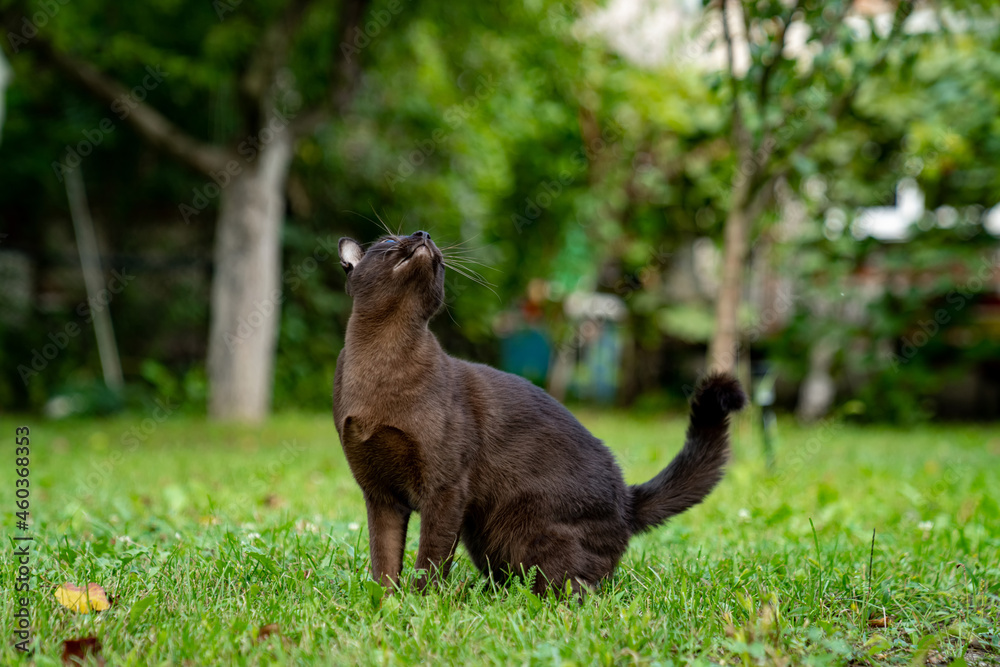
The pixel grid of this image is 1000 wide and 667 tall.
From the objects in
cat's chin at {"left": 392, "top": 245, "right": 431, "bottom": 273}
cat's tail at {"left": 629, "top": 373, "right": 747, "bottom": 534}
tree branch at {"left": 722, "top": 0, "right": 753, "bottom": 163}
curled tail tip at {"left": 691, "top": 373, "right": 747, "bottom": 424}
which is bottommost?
cat's tail at {"left": 629, "top": 373, "right": 747, "bottom": 534}

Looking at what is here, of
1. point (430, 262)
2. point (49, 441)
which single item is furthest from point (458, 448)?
point (49, 441)

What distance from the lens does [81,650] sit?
5.89 ft

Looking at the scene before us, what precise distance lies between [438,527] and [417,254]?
698mm

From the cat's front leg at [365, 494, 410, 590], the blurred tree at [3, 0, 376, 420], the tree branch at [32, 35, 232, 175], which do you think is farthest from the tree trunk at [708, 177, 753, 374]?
the tree branch at [32, 35, 232, 175]

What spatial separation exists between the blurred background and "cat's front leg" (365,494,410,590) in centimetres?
504

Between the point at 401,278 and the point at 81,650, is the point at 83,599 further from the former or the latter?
the point at 401,278

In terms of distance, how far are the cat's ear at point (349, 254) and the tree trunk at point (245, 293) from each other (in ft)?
19.0

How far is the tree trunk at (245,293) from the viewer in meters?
7.84

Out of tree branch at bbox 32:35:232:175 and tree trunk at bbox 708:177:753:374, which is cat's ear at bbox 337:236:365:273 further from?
tree branch at bbox 32:35:232:175

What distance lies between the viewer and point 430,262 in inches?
85.0

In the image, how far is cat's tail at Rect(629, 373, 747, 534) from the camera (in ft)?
7.99

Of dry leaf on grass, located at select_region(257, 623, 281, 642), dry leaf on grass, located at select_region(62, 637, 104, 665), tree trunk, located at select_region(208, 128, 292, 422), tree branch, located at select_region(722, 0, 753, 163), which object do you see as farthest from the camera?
tree trunk, located at select_region(208, 128, 292, 422)

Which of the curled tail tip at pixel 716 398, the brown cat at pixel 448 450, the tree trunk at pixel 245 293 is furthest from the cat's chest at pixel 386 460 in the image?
the tree trunk at pixel 245 293

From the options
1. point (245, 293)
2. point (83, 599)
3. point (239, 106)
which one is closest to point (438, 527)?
point (83, 599)
